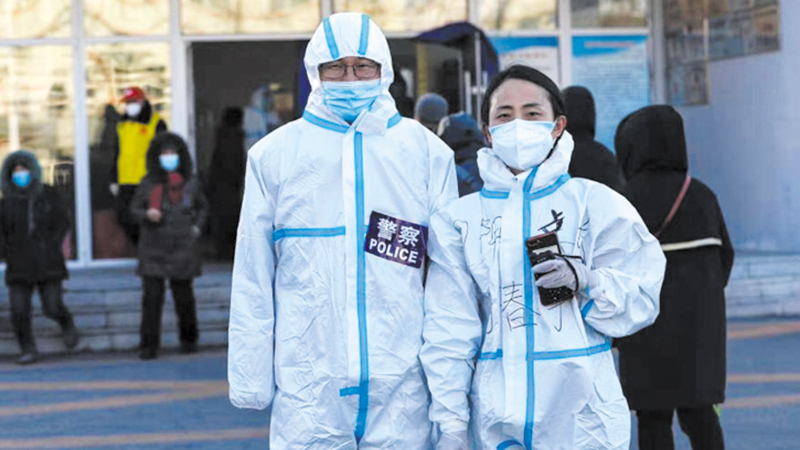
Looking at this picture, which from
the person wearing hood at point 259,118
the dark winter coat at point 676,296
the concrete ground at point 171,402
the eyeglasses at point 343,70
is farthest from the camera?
the person wearing hood at point 259,118

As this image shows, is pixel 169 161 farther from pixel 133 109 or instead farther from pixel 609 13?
pixel 609 13

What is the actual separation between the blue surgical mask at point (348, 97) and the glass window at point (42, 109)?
1197 cm

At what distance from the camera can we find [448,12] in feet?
54.0

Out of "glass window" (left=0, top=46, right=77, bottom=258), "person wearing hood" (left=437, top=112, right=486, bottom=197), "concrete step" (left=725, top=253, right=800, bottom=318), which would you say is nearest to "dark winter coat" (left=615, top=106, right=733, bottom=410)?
"person wearing hood" (left=437, top=112, right=486, bottom=197)

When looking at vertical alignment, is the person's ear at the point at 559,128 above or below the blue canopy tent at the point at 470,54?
below

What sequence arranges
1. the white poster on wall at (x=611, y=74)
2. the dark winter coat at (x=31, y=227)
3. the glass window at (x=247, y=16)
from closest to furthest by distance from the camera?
the dark winter coat at (x=31, y=227) → the glass window at (x=247, y=16) → the white poster on wall at (x=611, y=74)

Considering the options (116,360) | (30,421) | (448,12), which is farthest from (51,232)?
(448,12)

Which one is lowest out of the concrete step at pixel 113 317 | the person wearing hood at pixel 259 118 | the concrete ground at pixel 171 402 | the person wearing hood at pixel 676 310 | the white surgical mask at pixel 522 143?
the concrete ground at pixel 171 402

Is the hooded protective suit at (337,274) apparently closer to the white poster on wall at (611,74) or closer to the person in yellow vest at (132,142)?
the person in yellow vest at (132,142)

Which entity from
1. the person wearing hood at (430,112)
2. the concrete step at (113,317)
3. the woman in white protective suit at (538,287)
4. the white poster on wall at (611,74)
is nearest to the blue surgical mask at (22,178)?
the concrete step at (113,317)

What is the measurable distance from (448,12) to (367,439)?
12.7m

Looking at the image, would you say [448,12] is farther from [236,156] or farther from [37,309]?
[37,309]

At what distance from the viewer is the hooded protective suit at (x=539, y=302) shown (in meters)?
3.89

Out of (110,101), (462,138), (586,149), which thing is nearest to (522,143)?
(586,149)
